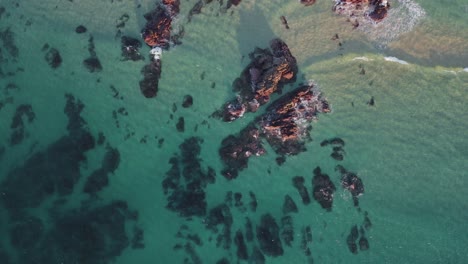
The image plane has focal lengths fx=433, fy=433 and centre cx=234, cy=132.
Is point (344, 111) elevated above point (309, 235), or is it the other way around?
point (344, 111)

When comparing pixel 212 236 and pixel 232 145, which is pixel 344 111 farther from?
pixel 212 236

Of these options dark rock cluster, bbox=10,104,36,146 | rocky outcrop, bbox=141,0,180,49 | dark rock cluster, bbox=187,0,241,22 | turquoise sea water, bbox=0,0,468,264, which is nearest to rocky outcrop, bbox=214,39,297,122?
turquoise sea water, bbox=0,0,468,264

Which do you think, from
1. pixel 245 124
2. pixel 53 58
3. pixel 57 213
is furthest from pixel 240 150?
pixel 53 58

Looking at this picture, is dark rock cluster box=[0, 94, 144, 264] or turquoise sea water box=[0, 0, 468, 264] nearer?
dark rock cluster box=[0, 94, 144, 264]

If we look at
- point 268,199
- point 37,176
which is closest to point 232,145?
point 268,199

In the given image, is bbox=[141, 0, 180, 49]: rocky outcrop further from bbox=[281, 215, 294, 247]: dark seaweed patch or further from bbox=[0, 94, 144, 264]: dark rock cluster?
bbox=[281, 215, 294, 247]: dark seaweed patch
